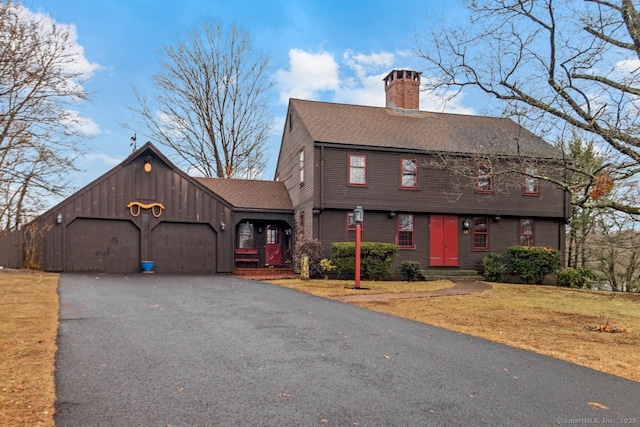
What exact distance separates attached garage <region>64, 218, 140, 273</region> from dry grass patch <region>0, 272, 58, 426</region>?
6.89 m

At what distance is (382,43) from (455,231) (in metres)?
9.03

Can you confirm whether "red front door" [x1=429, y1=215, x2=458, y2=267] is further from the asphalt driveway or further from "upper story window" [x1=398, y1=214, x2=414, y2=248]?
the asphalt driveway

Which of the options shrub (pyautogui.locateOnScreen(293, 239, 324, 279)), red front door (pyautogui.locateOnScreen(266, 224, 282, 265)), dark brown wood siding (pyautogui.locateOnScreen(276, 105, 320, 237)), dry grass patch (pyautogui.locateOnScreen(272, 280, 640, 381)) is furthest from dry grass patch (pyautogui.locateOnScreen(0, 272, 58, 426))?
red front door (pyautogui.locateOnScreen(266, 224, 282, 265))

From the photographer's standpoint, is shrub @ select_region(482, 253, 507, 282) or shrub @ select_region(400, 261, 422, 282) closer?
shrub @ select_region(400, 261, 422, 282)

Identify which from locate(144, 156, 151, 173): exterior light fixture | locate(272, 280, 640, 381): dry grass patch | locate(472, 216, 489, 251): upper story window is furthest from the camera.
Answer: locate(472, 216, 489, 251): upper story window

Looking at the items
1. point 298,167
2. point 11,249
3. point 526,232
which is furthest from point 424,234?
point 11,249

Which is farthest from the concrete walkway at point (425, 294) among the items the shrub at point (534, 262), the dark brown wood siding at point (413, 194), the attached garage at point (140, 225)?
the attached garage at point (140, 225)

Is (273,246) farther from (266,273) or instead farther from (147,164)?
(147,164)

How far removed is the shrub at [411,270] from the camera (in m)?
19.6

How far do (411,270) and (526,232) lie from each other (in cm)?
659

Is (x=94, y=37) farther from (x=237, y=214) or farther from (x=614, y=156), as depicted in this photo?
(x=614, y=156)

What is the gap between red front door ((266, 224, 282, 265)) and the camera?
23.0m

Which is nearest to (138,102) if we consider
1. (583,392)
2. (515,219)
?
(515,219)

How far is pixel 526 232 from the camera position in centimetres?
2225
